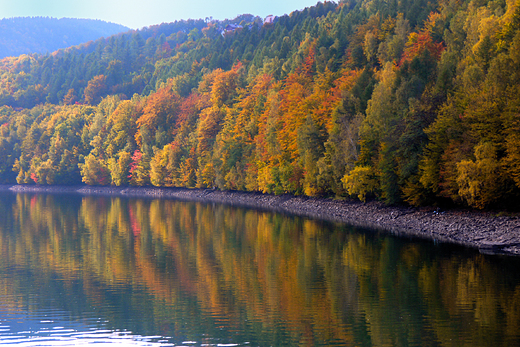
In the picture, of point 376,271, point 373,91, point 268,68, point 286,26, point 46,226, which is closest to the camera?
point 376,271

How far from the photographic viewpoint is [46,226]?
190 ft

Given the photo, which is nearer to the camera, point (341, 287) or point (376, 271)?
point (341, 287)

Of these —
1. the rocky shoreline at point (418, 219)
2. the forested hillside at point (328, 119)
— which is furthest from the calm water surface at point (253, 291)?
the forested hillside at point (328, 119)

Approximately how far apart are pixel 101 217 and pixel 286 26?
103366mm

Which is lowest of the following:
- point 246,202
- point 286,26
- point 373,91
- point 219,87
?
point 246,202

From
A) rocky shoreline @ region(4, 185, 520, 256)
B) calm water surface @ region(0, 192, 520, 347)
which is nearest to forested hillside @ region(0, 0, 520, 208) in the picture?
rocky shoreline @ region(4, 185, 520, 256)

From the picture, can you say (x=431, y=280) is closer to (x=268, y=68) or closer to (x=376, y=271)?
(x=376, y=271)

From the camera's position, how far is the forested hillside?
4772 centimetres

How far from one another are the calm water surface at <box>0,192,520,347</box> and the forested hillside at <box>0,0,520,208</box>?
10473 millimetres

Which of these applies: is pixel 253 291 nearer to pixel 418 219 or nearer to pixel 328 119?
pixel 418 219

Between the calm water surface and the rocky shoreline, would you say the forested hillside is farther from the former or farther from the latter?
the calm water surface

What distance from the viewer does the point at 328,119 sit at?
7631cm

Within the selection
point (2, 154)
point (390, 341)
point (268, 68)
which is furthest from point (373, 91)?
point (2, 154)

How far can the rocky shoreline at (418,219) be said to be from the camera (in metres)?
40.8
